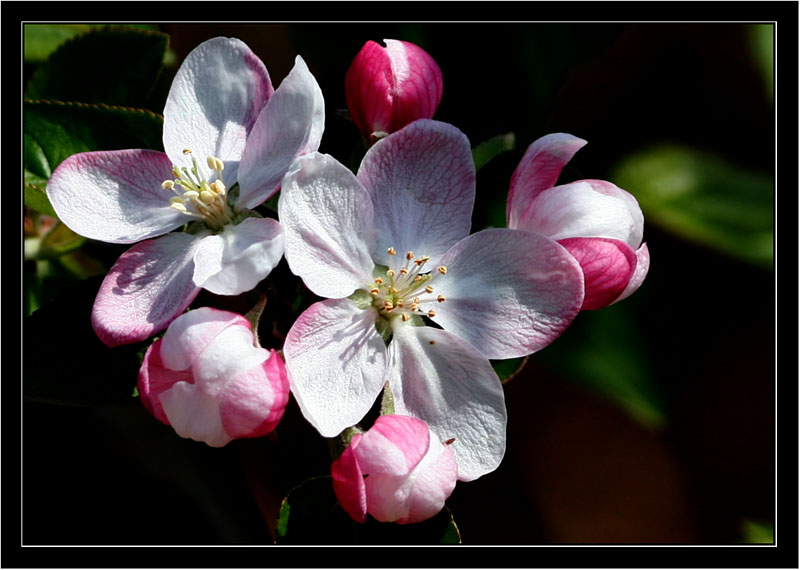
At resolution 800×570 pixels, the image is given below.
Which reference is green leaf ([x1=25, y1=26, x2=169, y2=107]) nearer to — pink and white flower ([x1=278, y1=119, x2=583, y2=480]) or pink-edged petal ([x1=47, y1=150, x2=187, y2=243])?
pink-edged petal ([x1=47, y1=150, x2=187, y2=243])

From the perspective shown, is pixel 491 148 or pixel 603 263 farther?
pixel 491 148

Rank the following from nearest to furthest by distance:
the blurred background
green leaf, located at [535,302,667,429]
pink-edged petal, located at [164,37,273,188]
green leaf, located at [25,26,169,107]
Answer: pink-edged petal, located at [164,37,273,188], green leaf, located at [25,26,169,107], the blurred background, green leaf, located at [535,302,667,429]

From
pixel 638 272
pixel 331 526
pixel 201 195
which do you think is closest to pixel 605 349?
pixel 638 272

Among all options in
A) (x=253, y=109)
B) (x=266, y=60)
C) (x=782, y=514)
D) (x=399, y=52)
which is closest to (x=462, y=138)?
(x=399, y=52)

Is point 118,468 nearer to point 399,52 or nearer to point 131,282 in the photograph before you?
point 131,282

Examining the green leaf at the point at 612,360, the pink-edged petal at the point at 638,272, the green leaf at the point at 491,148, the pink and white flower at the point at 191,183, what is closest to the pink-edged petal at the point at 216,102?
the pink and white flower at the point at 191,183

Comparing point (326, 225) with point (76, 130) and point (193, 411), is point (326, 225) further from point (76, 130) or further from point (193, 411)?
point (76, 130)

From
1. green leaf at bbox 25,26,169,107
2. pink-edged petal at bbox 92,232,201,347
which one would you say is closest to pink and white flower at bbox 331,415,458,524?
pink-edged petal at bbox 92,232,201,347

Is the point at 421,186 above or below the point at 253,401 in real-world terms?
Answer: above
